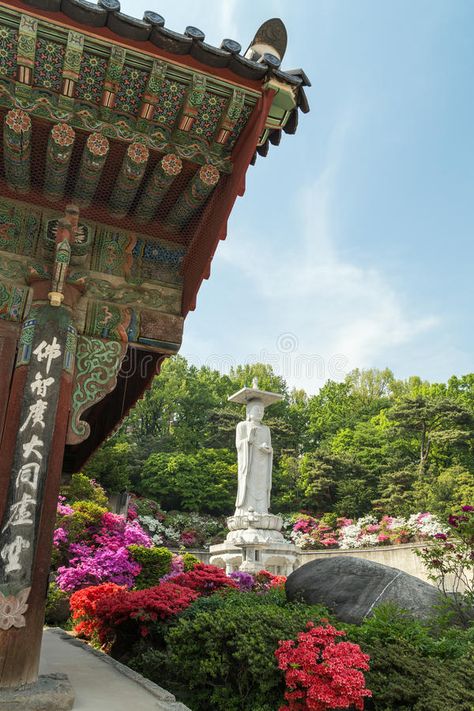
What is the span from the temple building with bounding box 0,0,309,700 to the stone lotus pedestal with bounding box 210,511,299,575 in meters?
A: 9.04

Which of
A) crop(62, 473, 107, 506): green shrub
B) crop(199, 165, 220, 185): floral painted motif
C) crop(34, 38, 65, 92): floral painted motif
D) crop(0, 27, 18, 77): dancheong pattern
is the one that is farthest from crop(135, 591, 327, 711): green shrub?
crop(62, 473, 107, 506): green shrub

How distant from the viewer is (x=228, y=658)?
4195mm

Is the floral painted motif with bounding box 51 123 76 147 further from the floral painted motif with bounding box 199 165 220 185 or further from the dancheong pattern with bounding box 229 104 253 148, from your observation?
the dancheong pattern with bounding box 229 104 253 148

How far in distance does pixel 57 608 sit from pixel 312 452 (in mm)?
23807

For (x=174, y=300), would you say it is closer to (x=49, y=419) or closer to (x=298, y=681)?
(x=49, y=419)

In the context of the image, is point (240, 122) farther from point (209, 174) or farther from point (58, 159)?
point (58, 159)

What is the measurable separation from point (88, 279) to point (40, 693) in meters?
2.92

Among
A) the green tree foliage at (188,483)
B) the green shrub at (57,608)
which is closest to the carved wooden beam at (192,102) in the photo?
the green shrub at (57,608)

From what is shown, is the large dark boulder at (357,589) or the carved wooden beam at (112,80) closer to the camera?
the carved wooden beam at (112,80)

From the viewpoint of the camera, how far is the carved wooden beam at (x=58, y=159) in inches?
148

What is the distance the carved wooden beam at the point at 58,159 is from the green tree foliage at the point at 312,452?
1944cm

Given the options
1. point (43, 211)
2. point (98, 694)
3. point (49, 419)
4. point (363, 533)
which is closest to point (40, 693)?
point (98, 694)

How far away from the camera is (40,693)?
3088 mm

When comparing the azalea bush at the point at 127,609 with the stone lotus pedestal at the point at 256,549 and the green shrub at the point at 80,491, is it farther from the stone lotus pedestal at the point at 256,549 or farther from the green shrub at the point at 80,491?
the green shrub at the point at 80,491
